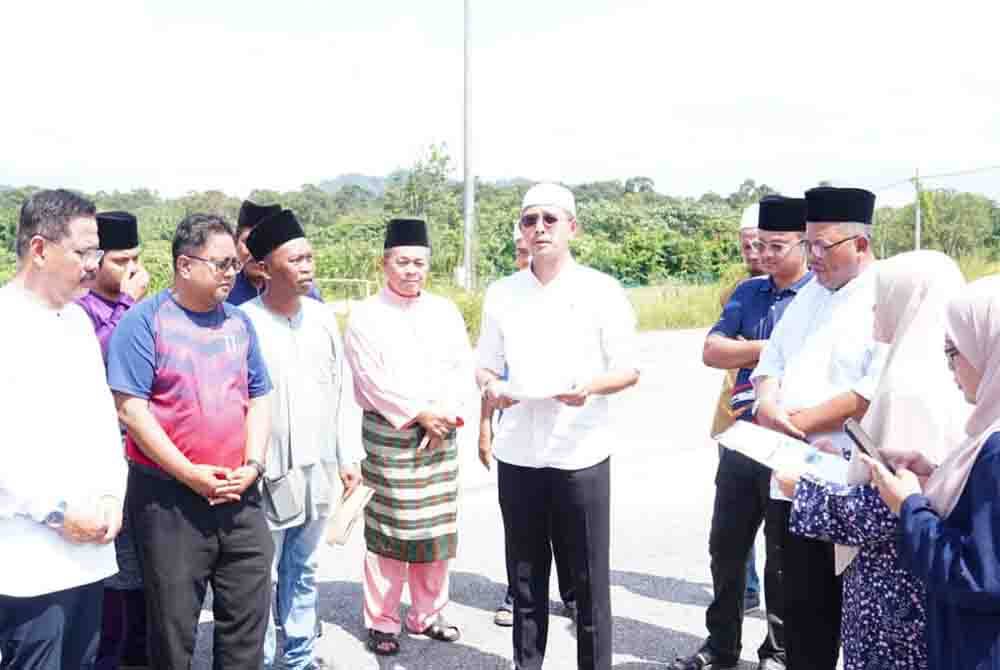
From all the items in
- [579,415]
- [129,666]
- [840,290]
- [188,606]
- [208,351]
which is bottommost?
[129,666]

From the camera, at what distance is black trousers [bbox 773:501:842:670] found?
304 centimetres

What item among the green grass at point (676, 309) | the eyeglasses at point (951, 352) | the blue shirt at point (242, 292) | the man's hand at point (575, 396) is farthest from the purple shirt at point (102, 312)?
the green grass at point (676, 309)

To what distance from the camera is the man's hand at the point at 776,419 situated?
122 inches

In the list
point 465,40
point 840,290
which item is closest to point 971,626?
point 840,290

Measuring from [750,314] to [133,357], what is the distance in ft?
8.42

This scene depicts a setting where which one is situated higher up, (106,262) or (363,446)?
(106,262)

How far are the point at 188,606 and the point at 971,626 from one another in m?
2.36

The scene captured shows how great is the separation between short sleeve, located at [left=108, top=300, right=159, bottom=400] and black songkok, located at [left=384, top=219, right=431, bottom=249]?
1547mm

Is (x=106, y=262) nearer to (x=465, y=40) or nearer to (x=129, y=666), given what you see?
(x=129, y=666)

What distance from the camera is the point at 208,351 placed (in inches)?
121

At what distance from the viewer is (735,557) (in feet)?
12.6

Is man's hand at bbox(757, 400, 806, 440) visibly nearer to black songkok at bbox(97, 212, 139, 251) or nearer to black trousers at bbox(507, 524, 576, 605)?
black trousers at bbox(507, 524, 576, 605)

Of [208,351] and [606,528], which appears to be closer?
[208,351]

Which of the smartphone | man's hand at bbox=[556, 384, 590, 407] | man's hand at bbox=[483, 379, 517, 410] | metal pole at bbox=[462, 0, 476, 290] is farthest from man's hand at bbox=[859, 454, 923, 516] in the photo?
metal pole at bbox=[462, 0, 476, 290]
